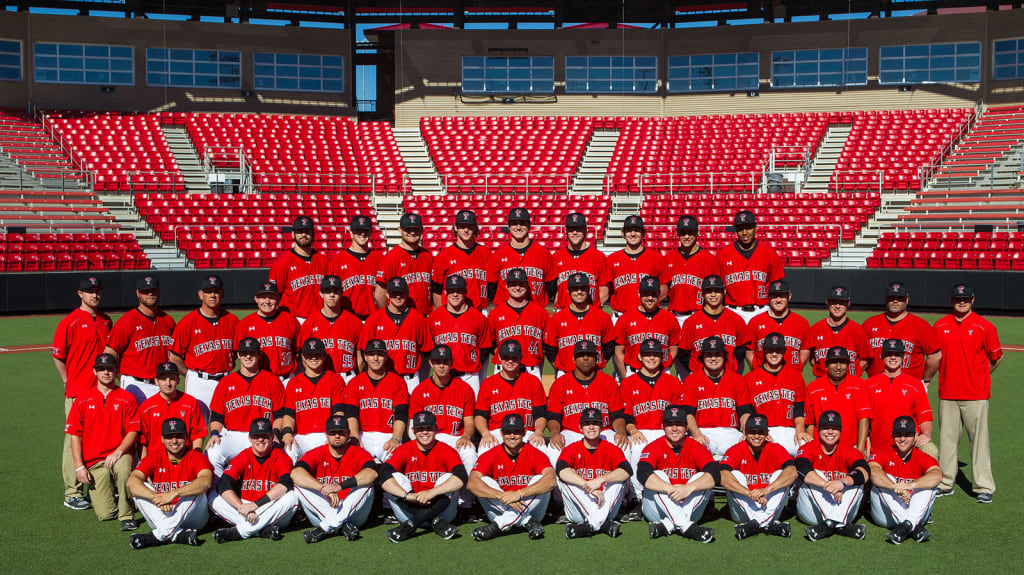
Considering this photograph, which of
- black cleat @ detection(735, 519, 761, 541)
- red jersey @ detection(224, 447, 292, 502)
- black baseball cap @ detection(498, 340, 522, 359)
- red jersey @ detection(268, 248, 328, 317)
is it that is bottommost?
black cleat @ detection(735, 519, 761, 541)

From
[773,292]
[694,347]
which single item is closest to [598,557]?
[694,347]

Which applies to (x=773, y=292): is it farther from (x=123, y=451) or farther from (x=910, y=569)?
(x=123, y=451)

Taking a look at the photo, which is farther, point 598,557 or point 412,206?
point 412,206

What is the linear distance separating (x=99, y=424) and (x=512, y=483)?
3.79m

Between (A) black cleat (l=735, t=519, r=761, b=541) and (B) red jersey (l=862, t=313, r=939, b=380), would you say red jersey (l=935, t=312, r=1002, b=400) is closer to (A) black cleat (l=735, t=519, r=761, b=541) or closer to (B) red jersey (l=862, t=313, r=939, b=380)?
(B) red jersey (l=862, t=313, r=939, b=380)

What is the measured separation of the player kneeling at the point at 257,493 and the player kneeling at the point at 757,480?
12.4 feet

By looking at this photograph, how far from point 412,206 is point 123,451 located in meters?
24.5

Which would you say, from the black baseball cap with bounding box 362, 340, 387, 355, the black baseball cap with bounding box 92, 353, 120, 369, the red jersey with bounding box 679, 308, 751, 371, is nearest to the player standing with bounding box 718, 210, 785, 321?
the red jersey with bounding box 679, 308, 751, 371

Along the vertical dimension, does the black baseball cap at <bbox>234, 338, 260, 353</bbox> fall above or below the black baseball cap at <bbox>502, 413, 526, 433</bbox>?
above

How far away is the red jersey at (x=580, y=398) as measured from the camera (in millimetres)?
8523

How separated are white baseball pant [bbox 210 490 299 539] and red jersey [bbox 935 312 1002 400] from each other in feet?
20.7

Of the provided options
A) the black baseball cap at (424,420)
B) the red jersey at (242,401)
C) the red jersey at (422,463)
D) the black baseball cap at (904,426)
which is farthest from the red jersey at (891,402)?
the red jersey at (242,401)

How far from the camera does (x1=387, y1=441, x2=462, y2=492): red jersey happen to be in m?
7.74

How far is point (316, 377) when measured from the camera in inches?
336
